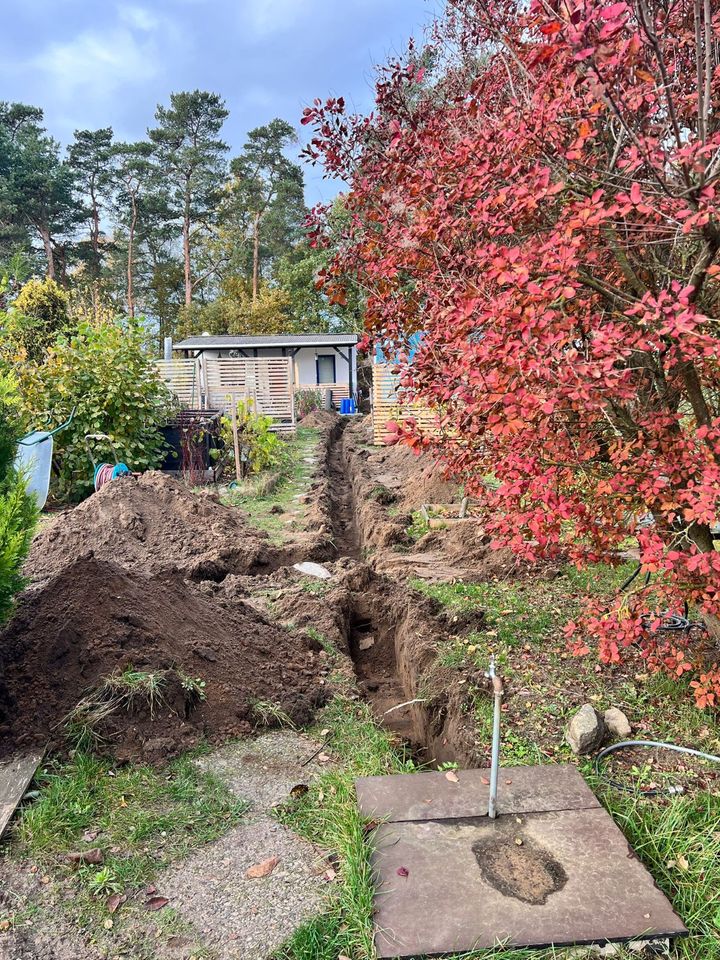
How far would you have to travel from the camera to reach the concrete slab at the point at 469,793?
280 cm

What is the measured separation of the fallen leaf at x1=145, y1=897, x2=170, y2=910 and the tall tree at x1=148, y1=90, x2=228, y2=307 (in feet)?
126

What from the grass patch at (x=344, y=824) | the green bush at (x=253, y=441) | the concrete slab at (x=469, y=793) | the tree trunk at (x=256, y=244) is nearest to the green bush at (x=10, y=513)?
the grass patch at (x=344, y=824)

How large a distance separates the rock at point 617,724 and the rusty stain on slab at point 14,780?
281 cm

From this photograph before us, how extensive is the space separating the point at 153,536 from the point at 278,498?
3.14m

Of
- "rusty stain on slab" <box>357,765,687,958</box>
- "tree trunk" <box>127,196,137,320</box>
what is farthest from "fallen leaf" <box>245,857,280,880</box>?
"tree trunk" <box>127,196,137,320</box>

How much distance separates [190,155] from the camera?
37.7 metres

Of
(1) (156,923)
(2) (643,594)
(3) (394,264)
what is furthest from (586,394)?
(1) (156,923)

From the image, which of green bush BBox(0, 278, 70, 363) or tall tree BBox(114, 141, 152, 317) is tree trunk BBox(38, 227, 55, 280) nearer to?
tall tree BBox(114, 141, 152, 317)

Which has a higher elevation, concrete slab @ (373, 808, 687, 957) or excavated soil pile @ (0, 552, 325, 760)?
excavated soil pile @ (0, 552, 325, 760)

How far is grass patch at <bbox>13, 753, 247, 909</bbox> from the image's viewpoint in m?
2.71

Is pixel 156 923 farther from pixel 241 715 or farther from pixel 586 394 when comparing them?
pixel 586 394

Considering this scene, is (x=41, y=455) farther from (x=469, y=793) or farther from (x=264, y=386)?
(x=264, y=386)

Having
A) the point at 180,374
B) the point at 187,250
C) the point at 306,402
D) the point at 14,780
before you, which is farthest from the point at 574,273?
the point at 187,250

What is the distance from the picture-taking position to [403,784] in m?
3.01
